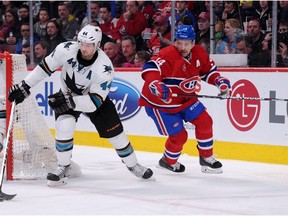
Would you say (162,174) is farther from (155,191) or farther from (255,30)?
(255,30)

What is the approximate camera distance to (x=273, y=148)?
218 inches

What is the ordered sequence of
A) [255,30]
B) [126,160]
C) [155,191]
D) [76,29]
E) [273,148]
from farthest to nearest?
→ [76,29], [255,30], [273,148], [126,160], [155,191]

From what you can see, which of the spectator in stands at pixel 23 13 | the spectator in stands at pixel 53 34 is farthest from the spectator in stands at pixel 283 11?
the spectator in stands at pixel 23 13

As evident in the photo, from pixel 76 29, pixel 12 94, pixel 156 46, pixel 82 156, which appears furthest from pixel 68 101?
pixel 76 29

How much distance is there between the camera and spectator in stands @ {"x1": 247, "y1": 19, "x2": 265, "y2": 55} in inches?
233

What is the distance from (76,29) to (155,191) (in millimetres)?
3570

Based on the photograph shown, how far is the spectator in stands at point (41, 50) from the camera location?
298 inches

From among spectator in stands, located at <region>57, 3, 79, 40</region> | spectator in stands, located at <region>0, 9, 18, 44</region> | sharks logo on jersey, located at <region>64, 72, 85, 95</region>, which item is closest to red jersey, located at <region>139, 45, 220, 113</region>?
sharks logo on jersey, located at <region>64, 72, 85, 95</region>

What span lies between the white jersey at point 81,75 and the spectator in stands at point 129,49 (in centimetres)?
→ 226

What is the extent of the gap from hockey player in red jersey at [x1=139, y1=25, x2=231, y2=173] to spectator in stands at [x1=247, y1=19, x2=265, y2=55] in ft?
3.30

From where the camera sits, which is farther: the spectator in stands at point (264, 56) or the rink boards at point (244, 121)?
the spectator in stands at point (264, 56)

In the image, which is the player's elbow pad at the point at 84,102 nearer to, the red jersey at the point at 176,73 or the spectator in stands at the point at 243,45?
the red jersey at the point at 176,73

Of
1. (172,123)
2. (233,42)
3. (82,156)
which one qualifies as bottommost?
(82,156)

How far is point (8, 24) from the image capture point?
8430mm
